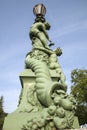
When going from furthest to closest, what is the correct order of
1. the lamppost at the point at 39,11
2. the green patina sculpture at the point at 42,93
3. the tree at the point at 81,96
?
1. the tree at the point at 81,96
2. the lamppost at the point at 39,11
3. the green patina sculpture at the point at 42,93

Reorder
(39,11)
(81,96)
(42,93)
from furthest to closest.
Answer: (81,96) → (39,11) → (42,93)

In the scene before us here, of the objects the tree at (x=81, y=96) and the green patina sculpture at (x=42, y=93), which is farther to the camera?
the tree at (x=81, y=96)

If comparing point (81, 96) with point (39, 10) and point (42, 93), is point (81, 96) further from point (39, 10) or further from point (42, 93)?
point (42, 93)

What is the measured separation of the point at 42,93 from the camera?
21.0 ft

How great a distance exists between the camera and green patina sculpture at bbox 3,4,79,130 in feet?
17.3

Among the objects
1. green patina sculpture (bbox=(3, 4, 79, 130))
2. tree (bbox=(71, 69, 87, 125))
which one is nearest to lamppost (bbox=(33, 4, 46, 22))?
green patina sculpture (bbox=(3, 4, 79, 130))

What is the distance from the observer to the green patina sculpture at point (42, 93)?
17.3 ft

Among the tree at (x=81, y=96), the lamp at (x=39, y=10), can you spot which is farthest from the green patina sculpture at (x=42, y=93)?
the tree at (x=81, y=96)

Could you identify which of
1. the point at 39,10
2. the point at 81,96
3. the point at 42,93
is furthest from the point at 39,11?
the point at 81,96

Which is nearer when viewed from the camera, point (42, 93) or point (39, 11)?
point (42, 93)

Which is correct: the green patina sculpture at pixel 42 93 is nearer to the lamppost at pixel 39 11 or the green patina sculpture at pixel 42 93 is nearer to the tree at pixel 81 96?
the lamppost at pixel 39 11

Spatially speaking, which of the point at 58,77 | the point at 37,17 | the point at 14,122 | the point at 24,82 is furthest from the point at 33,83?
the point at 37,17

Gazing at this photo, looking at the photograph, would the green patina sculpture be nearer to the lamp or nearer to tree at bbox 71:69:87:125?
the lamp

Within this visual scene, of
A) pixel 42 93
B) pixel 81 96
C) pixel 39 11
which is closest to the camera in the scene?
pixel 42 93
